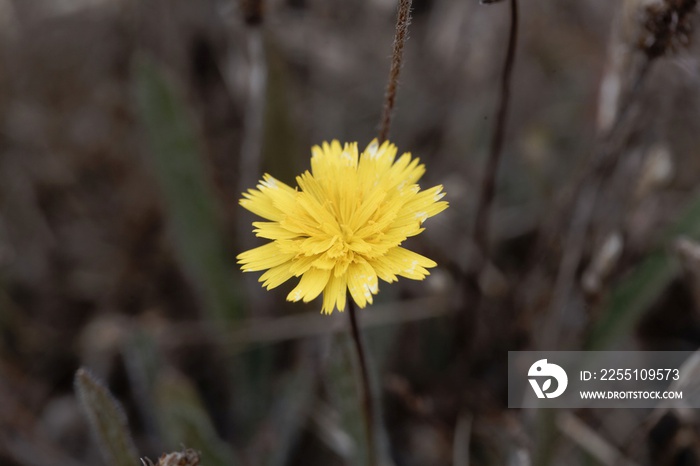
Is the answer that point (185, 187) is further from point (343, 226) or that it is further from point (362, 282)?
point (362, 282)

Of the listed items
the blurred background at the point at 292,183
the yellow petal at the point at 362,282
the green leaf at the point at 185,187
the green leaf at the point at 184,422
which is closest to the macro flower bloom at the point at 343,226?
the yellow petal at the point at 362,282

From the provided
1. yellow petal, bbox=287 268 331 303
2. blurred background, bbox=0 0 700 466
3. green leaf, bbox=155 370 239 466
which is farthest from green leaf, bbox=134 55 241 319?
yellow petal, bbox=287 268 331 303

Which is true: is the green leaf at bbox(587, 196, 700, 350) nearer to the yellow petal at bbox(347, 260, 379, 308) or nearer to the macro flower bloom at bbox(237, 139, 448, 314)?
the macro flower bloom at bbox(237, 139, 448, 314)

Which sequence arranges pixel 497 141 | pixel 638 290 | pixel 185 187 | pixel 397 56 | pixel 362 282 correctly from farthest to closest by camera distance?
pixel 185 187, pixel 638 290, pixel 497 141, pixel 397 56, pixel 362 282

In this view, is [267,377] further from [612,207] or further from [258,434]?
[612,207]

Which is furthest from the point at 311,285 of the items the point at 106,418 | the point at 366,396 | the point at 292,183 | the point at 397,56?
the point at 292,183

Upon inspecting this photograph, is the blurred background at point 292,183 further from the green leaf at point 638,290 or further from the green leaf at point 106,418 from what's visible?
the green leaf at point 106,418
